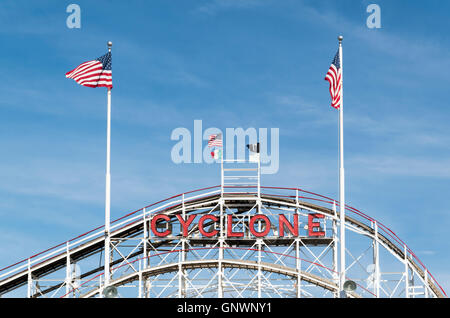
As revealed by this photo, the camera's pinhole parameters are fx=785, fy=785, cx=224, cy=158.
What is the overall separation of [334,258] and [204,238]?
1091cm

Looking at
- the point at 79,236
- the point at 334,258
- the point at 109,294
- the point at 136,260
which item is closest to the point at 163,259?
the point at 136,260

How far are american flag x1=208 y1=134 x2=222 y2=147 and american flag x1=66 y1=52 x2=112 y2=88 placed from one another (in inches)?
630

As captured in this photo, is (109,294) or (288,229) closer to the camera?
(109,294)

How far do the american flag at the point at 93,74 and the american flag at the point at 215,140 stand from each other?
630 inches

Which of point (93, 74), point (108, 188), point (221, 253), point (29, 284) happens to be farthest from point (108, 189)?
point (29, 284)

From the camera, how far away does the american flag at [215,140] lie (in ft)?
217

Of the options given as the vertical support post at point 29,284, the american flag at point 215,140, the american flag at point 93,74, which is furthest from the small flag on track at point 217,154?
the vertical support post at point 29,284

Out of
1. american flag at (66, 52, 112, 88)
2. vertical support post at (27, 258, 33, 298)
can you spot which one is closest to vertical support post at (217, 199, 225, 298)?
vertical support post at (27, 258, 33, 298)

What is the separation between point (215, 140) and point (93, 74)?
56.8ft

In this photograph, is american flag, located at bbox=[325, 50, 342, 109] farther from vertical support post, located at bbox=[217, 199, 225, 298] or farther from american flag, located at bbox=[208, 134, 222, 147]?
american flag, located at bbox=[208, 134, 222, 147]
